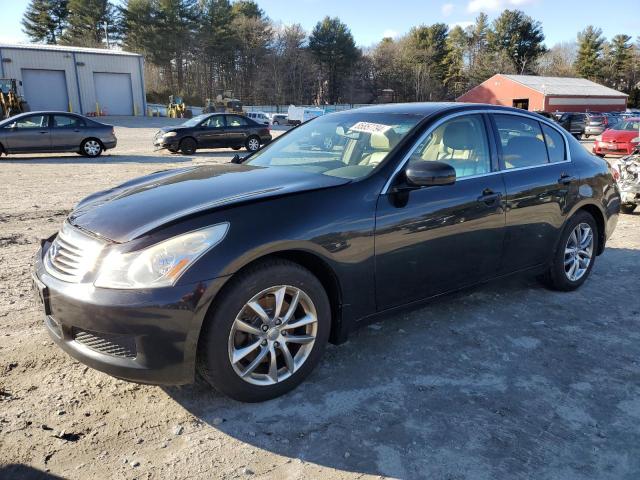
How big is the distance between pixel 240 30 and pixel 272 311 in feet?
233

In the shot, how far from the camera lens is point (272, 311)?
9.46 feet

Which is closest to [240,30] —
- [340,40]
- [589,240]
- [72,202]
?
[340,40]

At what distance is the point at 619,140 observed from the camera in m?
18.8

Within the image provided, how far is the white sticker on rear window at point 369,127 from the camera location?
3.78 m

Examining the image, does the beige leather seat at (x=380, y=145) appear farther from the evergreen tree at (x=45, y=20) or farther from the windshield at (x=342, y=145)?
the evergreen tree at (x=45, y=20)

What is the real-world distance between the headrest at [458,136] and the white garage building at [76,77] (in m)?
43.0

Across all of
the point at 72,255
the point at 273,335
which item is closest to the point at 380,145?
the point at 273,335

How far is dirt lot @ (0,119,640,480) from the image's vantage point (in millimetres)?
2486

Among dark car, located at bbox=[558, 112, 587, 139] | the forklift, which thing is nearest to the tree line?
the forklift

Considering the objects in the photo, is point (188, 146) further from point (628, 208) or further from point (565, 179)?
point (565, 179)

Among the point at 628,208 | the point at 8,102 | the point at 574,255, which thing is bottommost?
the point at 628,208

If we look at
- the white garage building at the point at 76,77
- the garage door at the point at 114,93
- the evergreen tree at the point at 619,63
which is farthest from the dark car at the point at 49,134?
the evergreen tree at the point at 619,63

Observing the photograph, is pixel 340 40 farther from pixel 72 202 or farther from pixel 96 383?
pixel 96 383

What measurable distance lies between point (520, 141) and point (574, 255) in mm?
1278
